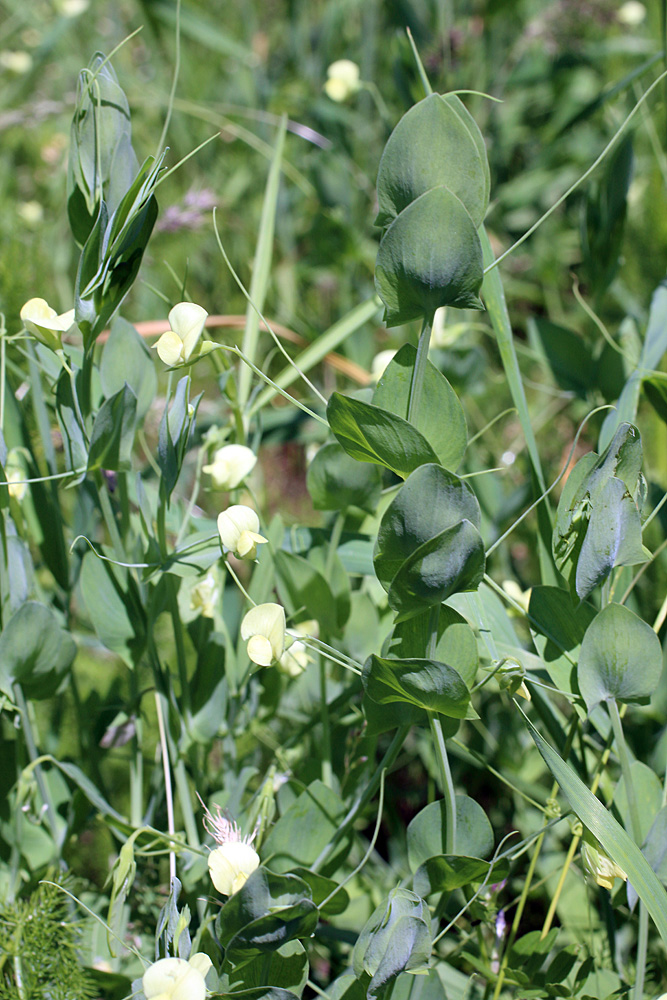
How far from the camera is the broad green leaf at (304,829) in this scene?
0.46 meters

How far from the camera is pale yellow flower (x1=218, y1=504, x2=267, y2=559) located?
41 cm

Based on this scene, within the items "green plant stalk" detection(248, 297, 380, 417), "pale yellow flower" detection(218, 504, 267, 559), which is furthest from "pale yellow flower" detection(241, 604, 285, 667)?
"green plant stalk" detection(248, 297, 380, 417)

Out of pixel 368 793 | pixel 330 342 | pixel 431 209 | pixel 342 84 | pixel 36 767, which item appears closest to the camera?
pixel 431 209

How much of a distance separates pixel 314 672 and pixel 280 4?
175 cm

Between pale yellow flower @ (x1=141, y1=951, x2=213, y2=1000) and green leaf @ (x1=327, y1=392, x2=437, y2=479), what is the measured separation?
24 centimetres

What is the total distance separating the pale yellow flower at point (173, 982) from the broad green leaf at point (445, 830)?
0.45 ft

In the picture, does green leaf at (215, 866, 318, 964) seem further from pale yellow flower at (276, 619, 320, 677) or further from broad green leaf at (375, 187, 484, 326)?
broad green leaf at (375, 187, 484, 326)

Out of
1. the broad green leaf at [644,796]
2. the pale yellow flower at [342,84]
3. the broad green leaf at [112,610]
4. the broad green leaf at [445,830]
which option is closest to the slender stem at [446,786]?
the broad green leaf at [445,830]

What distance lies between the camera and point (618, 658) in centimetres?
40

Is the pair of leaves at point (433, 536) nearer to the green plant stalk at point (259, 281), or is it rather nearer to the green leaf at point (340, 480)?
the green leaf at point (340, 480)

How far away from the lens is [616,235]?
63cm

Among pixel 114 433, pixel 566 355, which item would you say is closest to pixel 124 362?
pixel 114 433

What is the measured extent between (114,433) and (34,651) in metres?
0.14

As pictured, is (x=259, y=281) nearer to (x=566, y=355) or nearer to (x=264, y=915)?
(x=566, y=355)
